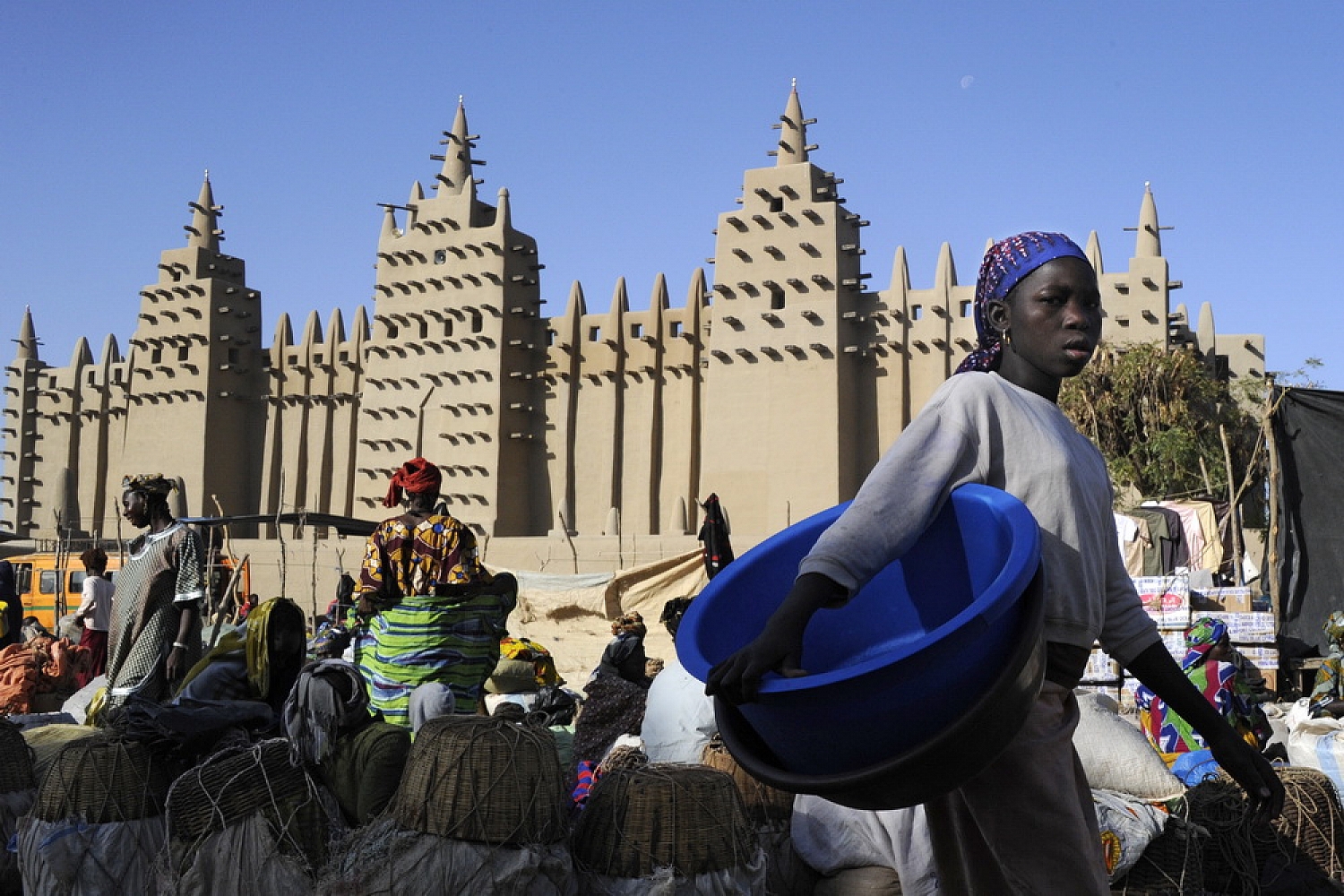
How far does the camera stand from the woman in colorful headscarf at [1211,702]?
6891mm

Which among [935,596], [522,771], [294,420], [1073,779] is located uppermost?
[294,420]

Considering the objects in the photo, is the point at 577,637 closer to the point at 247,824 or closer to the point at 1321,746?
the point at 1321,746

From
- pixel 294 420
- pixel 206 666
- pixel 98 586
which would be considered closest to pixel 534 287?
pixel 294 420

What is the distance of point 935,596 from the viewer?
248 cm

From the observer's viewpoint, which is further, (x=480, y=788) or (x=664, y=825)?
(x=664, y=825)

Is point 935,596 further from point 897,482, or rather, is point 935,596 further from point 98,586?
point 98,586

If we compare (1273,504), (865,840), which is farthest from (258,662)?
(1273,504)

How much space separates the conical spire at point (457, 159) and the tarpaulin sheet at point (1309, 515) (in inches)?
929

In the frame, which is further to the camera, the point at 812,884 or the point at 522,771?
the point at 812,884

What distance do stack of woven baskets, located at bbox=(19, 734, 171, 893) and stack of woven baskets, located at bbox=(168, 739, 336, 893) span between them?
1.50 feet

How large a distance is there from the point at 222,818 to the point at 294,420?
32.0 metres

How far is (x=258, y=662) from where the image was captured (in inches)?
207

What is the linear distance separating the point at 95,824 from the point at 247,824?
79 cm

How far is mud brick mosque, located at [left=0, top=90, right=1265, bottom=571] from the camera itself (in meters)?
26.7
